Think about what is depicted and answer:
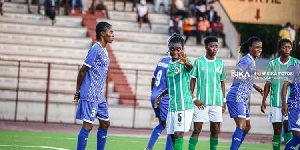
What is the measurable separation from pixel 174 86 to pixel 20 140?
6.10 meters

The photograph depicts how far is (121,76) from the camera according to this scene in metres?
26.6

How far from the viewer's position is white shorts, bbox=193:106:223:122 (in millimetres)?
14078

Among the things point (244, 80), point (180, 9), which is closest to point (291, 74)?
point (244, 80)

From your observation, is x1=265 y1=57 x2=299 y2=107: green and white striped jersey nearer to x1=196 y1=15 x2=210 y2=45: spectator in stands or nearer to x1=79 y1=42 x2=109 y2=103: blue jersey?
x1=79 y1=42 x2=109 y2=103: blue jersey

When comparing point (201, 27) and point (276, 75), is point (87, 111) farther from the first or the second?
point (201, 27)

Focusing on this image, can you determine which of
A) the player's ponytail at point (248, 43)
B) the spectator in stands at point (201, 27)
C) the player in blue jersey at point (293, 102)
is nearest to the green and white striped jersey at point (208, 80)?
the player's ponytail at point (248, 43)

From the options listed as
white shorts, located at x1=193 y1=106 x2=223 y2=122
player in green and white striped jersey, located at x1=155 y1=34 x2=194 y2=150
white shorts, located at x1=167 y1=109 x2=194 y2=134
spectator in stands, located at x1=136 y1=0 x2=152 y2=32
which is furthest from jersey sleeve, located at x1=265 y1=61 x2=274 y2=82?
spectator in stands, located at x1=136 y1=0 x2=152 y2=32

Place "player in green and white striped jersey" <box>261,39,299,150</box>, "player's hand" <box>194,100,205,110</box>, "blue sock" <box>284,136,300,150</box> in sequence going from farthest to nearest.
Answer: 1. "player in green and white striped jersey" <box>261,39,299,150</box>
2. "player's hand" <box>194,100,205,110</box>
3. "blue sock" <box>284,136,300,150</box>

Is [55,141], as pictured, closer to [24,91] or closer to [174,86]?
[174,86]

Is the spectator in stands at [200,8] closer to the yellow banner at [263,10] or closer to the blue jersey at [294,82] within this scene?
the yellow banner at [263,10]

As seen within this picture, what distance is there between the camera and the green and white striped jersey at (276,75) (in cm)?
1452

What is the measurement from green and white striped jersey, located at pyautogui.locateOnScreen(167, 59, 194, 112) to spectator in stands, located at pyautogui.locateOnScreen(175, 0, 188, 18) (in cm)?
2042

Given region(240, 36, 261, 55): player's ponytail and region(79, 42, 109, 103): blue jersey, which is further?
region(240, 36, 261, 55): player's ponytail

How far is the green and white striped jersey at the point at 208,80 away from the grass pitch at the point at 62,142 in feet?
11.3
